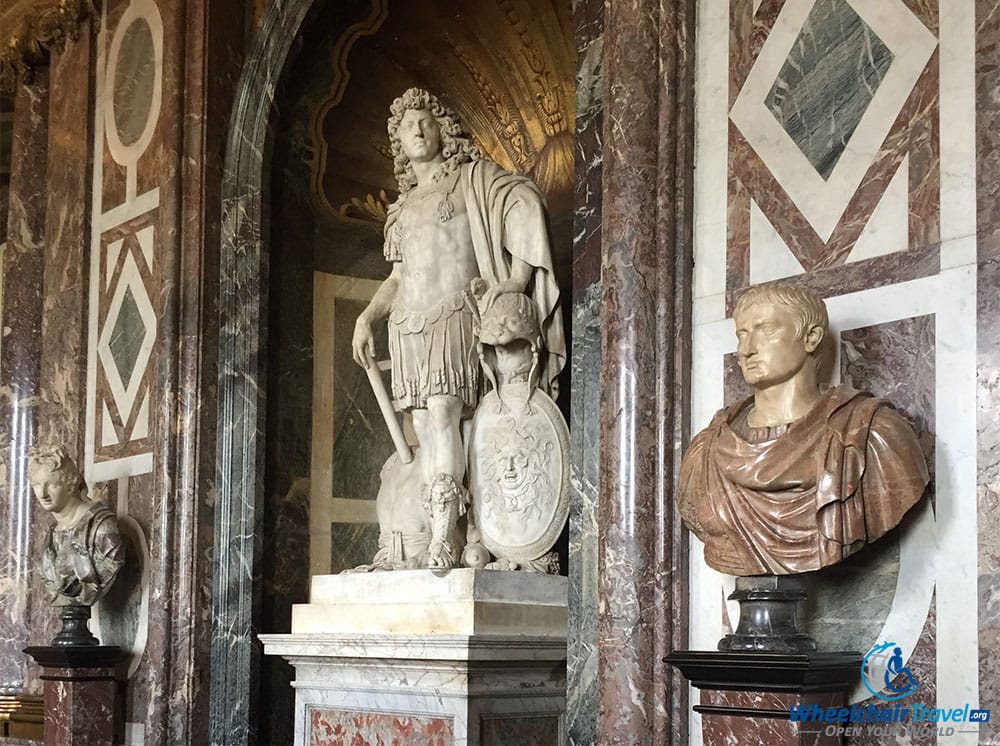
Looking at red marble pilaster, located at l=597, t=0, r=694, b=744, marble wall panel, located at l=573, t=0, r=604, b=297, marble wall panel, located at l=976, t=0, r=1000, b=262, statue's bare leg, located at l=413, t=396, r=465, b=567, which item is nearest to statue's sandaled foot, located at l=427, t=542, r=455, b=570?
statue's bare leg, located at l=413, t=396, r=465, b=567

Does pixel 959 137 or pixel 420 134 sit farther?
pixel 420 134

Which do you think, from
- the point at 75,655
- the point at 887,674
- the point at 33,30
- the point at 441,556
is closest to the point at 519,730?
the point at 441,556

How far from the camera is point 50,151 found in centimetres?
970

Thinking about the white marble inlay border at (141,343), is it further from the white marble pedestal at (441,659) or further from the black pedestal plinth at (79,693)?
the white marble pedestal at (441,659)

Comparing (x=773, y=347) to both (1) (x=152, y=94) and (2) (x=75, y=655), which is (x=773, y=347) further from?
(1) (x=152, y=94)

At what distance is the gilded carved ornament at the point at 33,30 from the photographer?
9.49m

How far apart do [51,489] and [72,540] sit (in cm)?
31

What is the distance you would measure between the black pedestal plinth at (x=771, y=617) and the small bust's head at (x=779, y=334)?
2.08ft

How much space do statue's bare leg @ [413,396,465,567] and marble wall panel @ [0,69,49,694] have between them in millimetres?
3906

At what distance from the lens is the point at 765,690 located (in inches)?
167

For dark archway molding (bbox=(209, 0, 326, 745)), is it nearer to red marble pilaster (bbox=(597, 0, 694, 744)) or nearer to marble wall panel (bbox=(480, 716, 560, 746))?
marble wall panel (bbox=(480, 716, 560, 746))

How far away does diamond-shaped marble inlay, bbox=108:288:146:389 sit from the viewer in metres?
8.61

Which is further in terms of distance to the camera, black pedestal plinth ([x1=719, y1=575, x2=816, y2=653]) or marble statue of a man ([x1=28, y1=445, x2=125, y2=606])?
marble statue of a man ([x1=28, y1=445, x2=125, y2=606])

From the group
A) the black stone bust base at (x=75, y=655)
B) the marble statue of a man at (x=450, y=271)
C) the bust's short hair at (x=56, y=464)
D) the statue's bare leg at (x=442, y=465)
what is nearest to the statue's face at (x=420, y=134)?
the marble statue of a man at (x=450, y=271)
